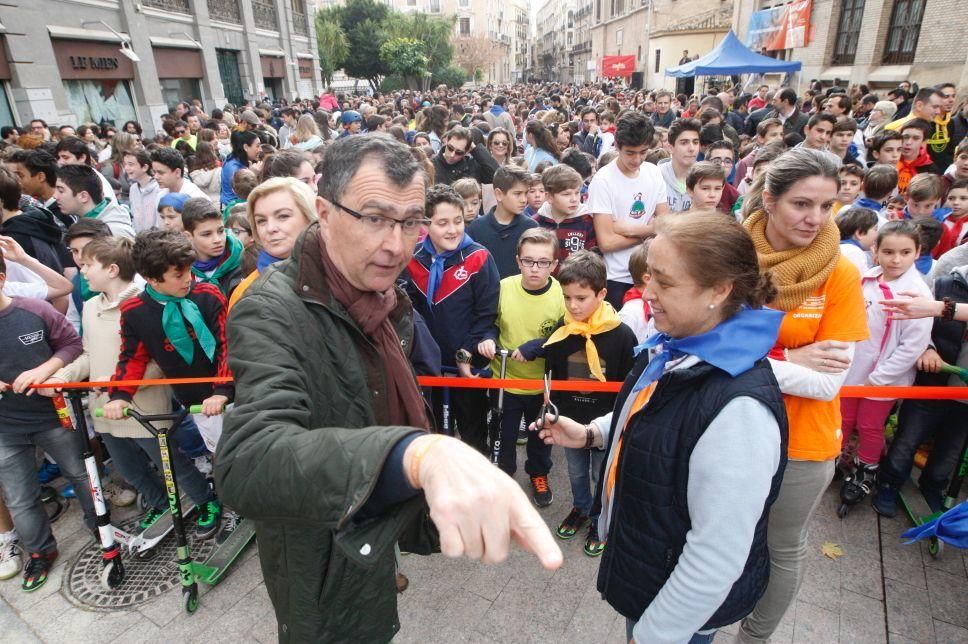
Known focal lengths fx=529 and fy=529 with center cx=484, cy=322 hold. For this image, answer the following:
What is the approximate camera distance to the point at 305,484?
0.96m

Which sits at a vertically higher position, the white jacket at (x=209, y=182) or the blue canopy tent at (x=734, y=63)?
the blue canopy tent at (x=734, y=63)

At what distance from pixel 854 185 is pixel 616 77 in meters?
42.6

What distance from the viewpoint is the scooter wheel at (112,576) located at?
10.4 ft

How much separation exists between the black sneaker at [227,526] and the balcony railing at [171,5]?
21.9 metres

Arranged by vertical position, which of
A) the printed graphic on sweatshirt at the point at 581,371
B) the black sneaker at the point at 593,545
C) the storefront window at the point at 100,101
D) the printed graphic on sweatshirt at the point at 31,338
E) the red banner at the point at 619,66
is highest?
the red banner at the point at 619,66

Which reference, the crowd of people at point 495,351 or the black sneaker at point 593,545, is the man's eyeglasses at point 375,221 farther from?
the black sneaker at point 593,545

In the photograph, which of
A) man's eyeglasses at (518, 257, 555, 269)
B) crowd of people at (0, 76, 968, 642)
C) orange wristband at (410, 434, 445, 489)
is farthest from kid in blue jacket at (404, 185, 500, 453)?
orange wristband at (410, 434, 445, 489)

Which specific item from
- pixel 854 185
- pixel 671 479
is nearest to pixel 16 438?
pixel 671 479

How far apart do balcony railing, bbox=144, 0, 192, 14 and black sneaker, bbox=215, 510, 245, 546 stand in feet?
71.8

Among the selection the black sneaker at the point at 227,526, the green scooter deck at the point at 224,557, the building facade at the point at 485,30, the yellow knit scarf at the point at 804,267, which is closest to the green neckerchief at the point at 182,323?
the green scooter deck at the point at 224,557

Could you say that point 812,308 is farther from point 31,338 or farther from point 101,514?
point 31,338

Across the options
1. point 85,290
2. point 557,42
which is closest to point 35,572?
point 85,290

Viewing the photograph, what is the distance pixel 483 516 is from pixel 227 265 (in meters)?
3.71

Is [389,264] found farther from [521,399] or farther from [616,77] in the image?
[616,77]
